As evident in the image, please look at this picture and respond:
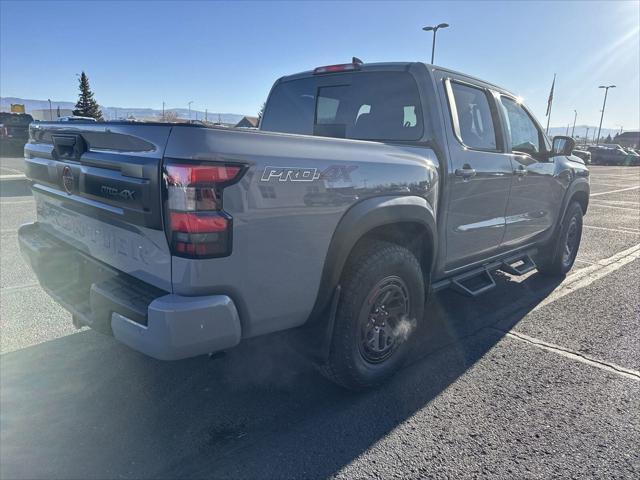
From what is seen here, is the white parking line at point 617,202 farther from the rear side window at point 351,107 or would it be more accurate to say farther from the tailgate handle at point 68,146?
the tailgate handle at point 68,146

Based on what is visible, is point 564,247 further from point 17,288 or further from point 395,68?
point 17,288

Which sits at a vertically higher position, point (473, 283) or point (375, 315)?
point (375, 315)

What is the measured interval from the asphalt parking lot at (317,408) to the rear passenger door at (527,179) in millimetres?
938

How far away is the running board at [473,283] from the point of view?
3.74m

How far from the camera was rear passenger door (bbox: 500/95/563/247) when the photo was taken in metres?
4.20

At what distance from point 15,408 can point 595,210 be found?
12.4 m

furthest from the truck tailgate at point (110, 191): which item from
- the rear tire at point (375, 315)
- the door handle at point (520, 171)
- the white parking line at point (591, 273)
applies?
the white parking line at point (591, 273)

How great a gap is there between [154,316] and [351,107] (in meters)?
2.41

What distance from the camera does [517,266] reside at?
184 inches

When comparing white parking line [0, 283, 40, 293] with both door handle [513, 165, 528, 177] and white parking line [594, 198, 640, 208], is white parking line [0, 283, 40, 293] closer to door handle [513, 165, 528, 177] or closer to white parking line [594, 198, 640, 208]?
door handle [513, 165, 528, 177]

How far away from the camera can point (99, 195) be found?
238cm

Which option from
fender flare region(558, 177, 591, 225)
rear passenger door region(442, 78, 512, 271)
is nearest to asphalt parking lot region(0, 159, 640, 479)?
rear passenger door region(442, 78, 512, 271)

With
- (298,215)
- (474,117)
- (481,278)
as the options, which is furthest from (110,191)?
(481,278)

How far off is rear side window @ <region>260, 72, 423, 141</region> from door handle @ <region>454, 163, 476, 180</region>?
374mm
